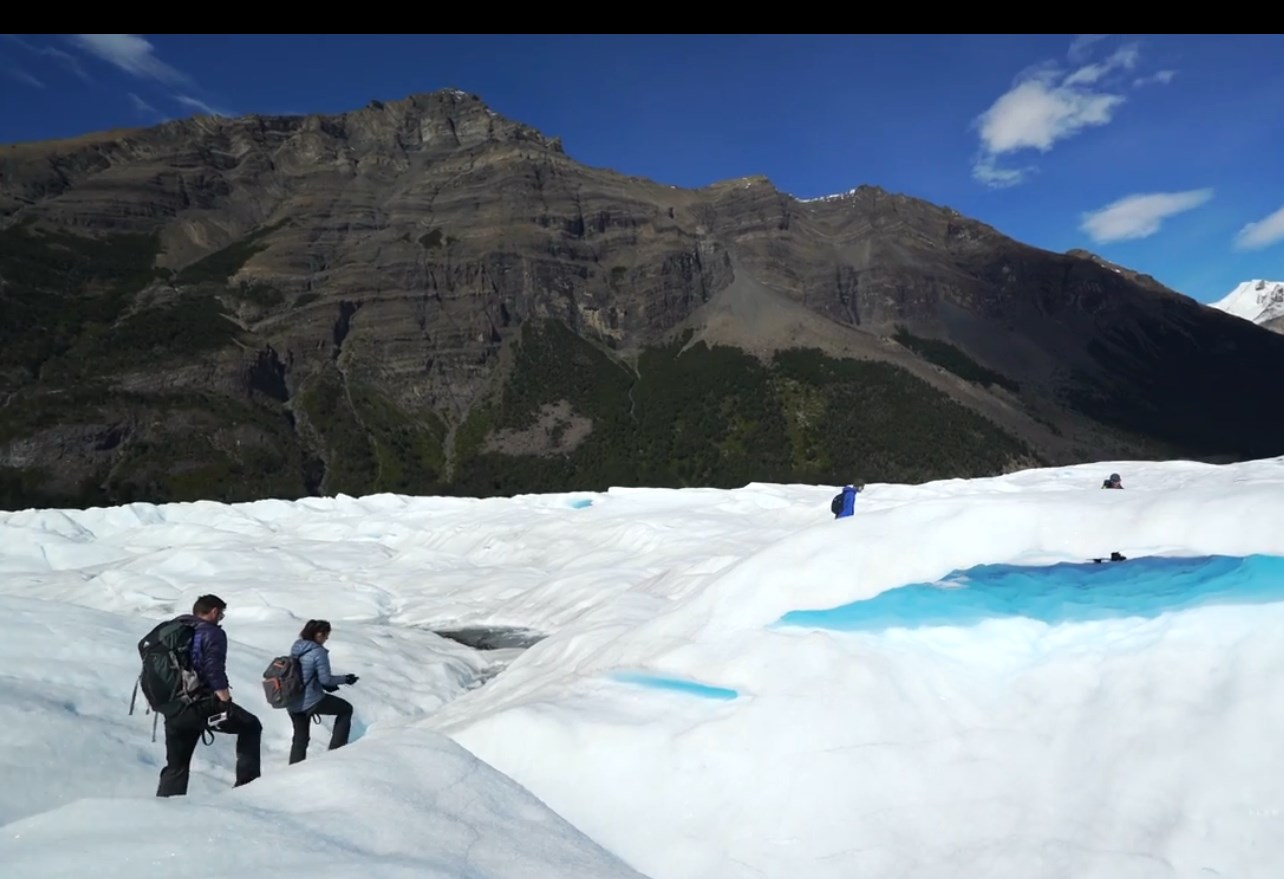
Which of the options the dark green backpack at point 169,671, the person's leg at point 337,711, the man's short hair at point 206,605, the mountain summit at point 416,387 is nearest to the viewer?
the dark green backpack at point 169,671

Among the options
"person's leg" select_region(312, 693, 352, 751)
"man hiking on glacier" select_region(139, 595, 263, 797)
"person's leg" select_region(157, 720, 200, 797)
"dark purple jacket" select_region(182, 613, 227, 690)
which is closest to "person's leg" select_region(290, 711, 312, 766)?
"person's leg" select_region(312, 693, 352, 751)

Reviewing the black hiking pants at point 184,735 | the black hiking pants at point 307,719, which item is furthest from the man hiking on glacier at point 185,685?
the black hiking pants at point 307,719

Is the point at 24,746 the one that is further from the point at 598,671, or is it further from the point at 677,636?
the point at 677,636

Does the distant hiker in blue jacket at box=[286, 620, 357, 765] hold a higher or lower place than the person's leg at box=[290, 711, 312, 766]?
higher

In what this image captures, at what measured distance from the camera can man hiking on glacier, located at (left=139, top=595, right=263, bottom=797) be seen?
7.12 meters

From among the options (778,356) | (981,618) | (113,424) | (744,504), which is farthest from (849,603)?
(778,356)

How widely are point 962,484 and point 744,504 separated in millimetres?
12762

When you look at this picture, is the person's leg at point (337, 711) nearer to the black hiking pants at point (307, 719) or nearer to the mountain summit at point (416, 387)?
the black hiking pants at point (307, 719)

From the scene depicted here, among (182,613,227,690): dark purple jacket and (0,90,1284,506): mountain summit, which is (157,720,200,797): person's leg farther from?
(0,90,1284,506): mountain summit

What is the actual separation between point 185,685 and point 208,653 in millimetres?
329

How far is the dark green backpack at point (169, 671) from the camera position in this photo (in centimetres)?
711

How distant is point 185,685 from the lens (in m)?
7.21

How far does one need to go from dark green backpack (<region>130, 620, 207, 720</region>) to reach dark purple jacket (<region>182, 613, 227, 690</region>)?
6 centimetres

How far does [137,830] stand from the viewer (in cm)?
517
